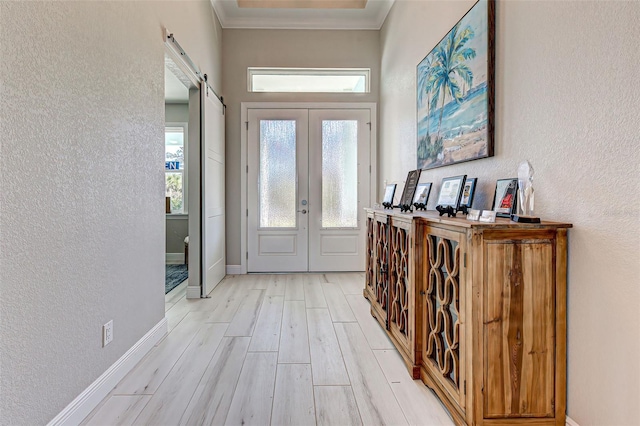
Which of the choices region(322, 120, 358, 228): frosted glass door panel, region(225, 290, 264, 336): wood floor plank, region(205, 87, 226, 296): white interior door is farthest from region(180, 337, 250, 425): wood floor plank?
region(322, 120, 358, 228): frosted glass door panel

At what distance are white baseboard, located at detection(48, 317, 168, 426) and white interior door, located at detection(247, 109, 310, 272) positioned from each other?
7.53 feet

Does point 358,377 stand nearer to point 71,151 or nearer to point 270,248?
point 71,151

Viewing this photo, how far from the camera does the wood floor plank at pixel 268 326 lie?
239 centimetres

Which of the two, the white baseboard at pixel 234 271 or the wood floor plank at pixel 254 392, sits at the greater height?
the white baseboard at pixel 234 271

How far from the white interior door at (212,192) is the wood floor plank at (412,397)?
2231 mm

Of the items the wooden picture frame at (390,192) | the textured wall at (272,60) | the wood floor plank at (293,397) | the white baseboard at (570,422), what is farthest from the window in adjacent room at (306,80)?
the white baseboard at (570,422)

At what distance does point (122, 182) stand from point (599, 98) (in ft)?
7.61

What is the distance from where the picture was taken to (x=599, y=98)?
4.26ft

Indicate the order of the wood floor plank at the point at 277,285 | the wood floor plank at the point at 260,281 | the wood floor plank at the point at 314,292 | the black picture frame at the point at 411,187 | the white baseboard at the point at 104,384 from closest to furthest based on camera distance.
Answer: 1. the white baseboard at the point at 104,384
2. the black picture frame at the point at 411,187
3. the wood floor plank at the point at 314,292
4. the wood floor plank at the point at 277,285
5. the wood floor plank at the point at 260,281

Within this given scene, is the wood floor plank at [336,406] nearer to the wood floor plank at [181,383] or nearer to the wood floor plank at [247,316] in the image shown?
the wood floor plank at [181,383]

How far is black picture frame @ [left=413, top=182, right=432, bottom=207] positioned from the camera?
2770 mm

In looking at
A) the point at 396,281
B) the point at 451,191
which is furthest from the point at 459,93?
the point at 396,281

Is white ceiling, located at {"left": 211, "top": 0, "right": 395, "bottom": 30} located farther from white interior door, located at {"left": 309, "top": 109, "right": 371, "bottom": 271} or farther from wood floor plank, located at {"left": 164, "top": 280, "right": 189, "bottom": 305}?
wood floor plank, located at {"left": 164, "top": 280, "right": 189, "bottom": 305}

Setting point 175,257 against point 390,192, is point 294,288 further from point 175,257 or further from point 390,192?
point 175,257
